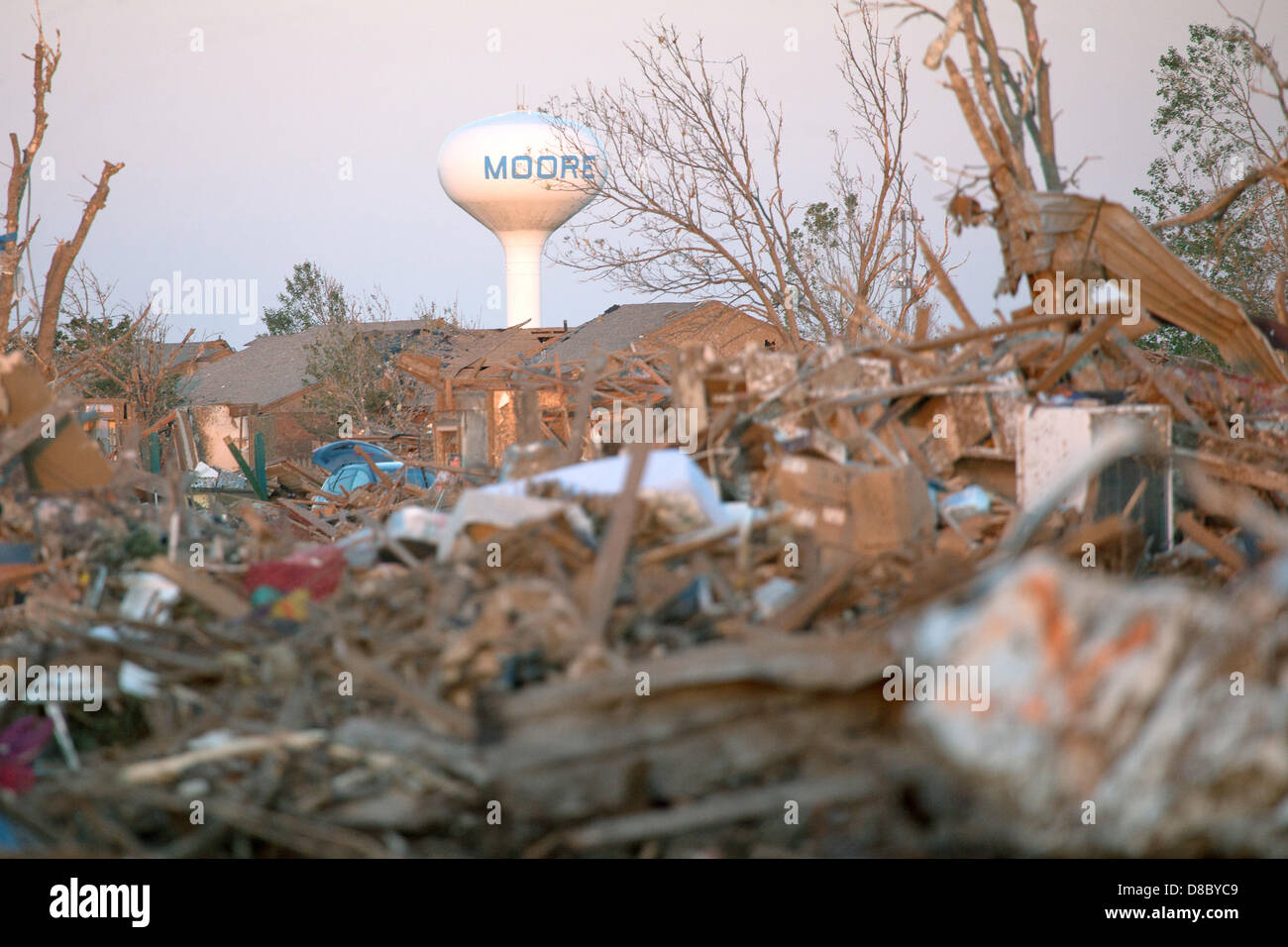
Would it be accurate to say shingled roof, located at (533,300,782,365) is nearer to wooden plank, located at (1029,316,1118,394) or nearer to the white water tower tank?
the white water tower tank

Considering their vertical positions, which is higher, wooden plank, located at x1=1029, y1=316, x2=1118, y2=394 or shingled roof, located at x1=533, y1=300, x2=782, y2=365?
shingled roof, located at x1=533, y1=300, x2=782, y2=365

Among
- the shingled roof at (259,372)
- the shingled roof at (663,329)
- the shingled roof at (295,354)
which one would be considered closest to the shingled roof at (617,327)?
the shingled roof at (663,329)

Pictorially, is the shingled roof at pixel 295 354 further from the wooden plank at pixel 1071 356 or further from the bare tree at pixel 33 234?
the wooden plank at pixel 1071 356

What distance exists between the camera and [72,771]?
3.74 metres

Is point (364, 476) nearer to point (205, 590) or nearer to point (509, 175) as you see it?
point (205, 590)

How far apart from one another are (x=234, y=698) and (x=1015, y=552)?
10.1 ft

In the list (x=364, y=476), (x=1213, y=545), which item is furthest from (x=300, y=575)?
(x=364, y=476)

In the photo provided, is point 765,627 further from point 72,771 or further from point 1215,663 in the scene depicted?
point 72,771

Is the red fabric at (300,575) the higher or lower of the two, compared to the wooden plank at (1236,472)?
lower

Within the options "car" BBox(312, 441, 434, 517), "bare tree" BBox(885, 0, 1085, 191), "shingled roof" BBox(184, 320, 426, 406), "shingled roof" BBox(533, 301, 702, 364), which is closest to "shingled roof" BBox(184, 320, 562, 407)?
"shingled roof" BBox(184, 320, 426, 406)

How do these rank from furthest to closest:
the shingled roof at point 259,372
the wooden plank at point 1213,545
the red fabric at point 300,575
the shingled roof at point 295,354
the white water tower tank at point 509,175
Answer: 1. the shingled roof at point 259,372
2. the shingled roof at point 295,354
3. the white water tower tank at point 509,175
4. the wooden plank at point 1213,545
5. the red fabric at point 300,575

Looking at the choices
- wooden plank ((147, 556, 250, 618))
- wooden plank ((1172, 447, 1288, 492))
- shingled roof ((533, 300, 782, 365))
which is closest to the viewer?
wooden plank ((147, 556, 250, 618))

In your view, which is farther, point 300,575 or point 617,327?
point 617,327
